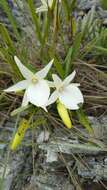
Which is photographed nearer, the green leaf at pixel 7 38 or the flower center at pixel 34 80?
the flower center at pixel 34 80

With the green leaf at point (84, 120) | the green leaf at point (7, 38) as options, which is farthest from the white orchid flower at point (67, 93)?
the green leaf at point (7, 38)

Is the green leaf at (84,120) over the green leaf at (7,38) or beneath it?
beneath

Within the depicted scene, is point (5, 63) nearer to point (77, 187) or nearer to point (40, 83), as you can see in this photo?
point (40, 83)

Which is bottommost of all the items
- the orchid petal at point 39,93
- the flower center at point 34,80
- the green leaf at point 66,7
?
the orchid petal at point 39,93

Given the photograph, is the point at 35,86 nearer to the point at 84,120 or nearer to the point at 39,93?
the point at 39,93

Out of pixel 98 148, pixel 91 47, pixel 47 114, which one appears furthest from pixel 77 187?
pixel 91 47

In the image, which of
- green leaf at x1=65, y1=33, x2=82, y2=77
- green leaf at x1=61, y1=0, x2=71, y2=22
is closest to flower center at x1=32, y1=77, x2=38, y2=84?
green leaf at x1=65, y1=33, x2=82, y2=77

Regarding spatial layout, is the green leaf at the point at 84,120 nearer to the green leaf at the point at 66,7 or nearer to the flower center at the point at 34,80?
the flower center at the point at 34,80


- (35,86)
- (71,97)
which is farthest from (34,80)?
(71,97)
